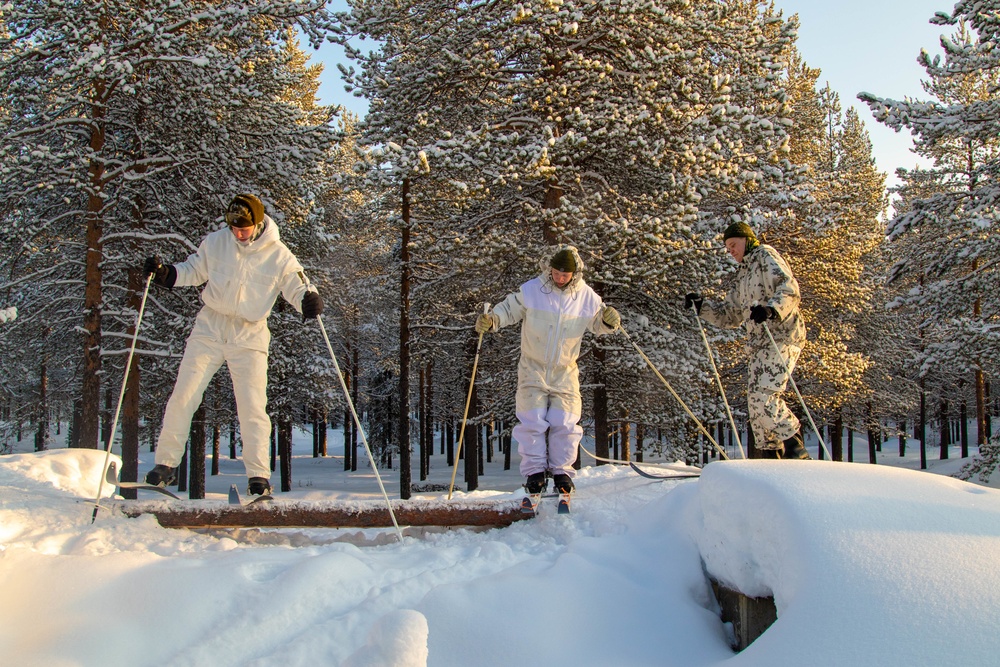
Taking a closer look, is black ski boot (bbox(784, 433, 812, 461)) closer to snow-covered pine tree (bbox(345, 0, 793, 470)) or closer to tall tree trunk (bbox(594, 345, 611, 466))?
snow-covered pine tree (bbox(345, 0, 793, 470))

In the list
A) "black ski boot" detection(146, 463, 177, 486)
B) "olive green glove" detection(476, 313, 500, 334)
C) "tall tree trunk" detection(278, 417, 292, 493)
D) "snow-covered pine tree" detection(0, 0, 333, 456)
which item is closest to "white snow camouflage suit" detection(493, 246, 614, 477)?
"olive green glove" detection(476, 313, 500, 334)

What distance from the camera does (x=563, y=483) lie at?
204 inches

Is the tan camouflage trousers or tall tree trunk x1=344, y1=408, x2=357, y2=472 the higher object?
the tan camouflage trousers

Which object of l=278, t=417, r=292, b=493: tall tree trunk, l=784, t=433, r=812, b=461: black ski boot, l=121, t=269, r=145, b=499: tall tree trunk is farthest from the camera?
l=278, t=417, r=292, b=493: tall tree trunk

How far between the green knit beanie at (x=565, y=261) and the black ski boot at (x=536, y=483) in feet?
5.67

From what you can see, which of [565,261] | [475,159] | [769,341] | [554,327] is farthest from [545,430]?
[475,159]

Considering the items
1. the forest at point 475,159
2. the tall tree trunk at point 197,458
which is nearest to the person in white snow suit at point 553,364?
the forest at point 475,159

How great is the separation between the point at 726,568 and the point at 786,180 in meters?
9.72

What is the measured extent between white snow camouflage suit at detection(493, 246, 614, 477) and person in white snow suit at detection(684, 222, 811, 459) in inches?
51.9

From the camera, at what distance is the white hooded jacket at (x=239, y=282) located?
16.2 ft

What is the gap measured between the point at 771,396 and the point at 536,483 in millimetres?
2117

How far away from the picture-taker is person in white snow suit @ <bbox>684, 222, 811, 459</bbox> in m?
5.49

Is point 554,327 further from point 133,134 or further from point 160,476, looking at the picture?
point 133,134

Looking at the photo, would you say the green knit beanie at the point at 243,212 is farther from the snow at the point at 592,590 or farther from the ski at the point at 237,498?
the snow at the point at 592,590
